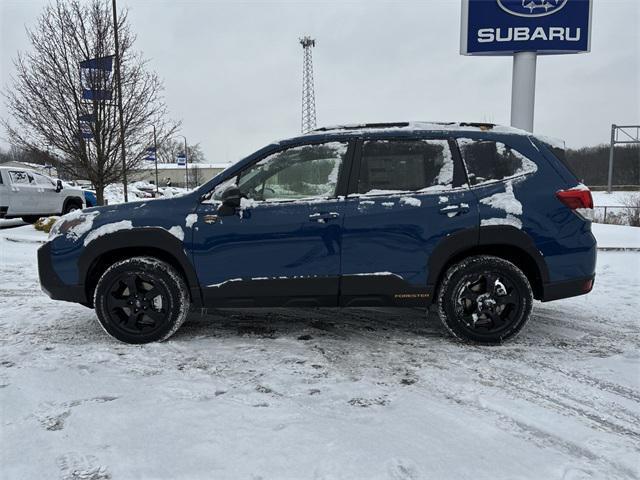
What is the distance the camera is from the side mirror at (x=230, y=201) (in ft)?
11.8

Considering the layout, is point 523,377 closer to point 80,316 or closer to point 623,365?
point 623,365

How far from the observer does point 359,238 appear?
3.63 metres

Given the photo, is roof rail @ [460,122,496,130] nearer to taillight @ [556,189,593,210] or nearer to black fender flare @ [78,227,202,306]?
taillight @ [556,189,593,210]

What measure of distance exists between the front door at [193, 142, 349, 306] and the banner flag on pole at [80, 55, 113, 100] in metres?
8.93

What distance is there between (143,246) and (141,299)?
448 millimetres

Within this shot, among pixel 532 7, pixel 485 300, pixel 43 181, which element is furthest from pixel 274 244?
pixel 43 181

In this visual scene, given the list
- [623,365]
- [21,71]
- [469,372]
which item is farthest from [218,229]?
[21,71]

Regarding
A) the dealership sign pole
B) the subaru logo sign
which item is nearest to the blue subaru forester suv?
the dealership sign pole

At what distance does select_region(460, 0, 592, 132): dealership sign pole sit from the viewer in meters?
8.70

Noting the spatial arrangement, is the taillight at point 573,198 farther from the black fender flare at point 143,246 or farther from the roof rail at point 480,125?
the black fender flare at point 143,246

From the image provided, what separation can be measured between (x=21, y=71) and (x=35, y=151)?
202 cm

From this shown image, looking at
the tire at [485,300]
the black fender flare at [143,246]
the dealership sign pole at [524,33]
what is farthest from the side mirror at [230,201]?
the dealership sign pole at [524,33]

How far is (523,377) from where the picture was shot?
3127 mm

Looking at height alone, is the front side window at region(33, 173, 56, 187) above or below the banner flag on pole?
below
